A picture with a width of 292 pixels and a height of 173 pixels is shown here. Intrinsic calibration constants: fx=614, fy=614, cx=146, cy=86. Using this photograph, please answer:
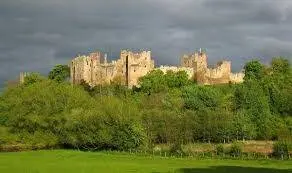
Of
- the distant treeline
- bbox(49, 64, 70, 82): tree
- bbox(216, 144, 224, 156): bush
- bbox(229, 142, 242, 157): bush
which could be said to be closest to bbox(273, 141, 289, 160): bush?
bbox(229, 142, 242, 157): bush

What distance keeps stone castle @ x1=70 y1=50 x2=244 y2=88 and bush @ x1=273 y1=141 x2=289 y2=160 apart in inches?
2624

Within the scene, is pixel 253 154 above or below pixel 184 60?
below

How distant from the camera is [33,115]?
85.6m

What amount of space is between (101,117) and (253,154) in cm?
2173

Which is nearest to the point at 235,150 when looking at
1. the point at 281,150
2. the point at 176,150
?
the point at 281,150

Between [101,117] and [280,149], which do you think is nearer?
[280,149]

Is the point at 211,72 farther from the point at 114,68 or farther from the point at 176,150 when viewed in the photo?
the point at 176,150

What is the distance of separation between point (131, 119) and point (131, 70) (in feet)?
179

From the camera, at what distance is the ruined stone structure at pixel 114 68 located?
5290 inches

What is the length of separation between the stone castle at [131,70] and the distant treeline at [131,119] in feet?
118

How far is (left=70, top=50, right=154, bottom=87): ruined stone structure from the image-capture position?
134 metres

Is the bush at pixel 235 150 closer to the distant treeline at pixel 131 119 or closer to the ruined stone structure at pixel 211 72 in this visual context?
the distant treeline at pixel 131 119

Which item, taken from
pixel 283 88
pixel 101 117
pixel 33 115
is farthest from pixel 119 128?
pixel 283 88

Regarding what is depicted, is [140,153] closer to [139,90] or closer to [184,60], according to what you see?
[139,90]
